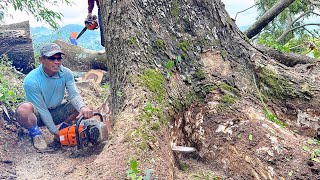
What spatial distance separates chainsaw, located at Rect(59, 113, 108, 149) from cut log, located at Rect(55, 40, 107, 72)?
332 centimetres

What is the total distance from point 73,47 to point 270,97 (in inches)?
190

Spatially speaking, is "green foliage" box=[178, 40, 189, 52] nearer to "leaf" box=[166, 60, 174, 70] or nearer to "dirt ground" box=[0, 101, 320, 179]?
"leaf" box=[166, 60, 174, 70]

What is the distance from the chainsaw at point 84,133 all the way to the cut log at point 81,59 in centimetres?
332


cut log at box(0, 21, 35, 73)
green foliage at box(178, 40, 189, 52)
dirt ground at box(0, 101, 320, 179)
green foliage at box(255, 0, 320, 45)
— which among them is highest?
green foliage at box(255, 0, 320, 45)

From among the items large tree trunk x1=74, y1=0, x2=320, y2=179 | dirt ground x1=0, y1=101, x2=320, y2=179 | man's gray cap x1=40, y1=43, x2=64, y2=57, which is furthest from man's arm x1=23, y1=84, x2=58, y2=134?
large tree trunk x1=74, y1=0, x2=320, y2=179

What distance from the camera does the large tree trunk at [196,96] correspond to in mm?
2546

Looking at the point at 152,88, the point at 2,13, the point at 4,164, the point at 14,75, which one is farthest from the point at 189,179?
the point at 2,13

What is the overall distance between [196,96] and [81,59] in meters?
4.57

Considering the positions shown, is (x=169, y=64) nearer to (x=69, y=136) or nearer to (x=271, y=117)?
(x=271, y=117)

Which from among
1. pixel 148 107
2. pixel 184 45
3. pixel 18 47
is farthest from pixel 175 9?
pixel 18 47

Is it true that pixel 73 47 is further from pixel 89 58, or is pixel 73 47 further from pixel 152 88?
pixel 152 88

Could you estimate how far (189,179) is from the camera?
2549mm

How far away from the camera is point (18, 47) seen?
6852mm

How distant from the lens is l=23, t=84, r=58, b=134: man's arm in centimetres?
424
